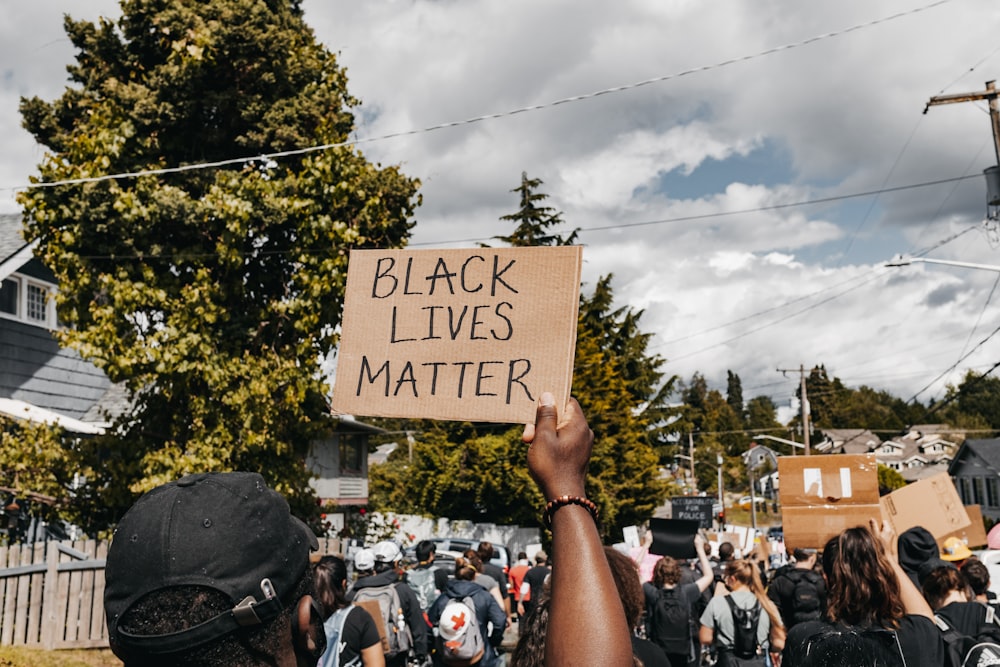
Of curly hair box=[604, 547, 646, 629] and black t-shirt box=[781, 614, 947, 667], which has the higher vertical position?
curly hair box=[604, 547, 646, 629]

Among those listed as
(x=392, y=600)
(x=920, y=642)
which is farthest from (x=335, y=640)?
Answer: (x=920, y=642)

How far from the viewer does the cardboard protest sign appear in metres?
8.80

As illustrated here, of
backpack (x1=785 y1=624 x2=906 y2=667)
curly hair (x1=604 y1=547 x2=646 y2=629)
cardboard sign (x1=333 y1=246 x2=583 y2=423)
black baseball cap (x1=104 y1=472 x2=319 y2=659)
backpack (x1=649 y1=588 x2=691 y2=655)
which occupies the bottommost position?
backpack (x1=649 y1=588 x2=691 y2=655)

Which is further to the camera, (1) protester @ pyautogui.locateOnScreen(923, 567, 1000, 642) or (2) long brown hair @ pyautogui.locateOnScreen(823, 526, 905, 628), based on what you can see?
(1) protester @ pyautogui.locateOnScreen(923, 567, 1000, 642)


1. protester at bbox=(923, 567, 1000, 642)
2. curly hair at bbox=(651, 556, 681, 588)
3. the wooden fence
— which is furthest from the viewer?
the wooden fence

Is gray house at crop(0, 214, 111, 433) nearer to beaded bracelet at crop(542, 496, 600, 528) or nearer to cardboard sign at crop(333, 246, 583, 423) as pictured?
cardboard sign at crop(333, 246, 583, 423)

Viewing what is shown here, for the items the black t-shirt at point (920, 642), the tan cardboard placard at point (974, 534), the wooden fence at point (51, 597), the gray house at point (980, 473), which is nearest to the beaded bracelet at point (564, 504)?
the black t-shirt at point (920, 642)

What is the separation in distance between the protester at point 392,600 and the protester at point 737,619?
2427 millimetres

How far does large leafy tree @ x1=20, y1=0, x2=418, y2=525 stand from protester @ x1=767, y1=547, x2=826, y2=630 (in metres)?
8.38

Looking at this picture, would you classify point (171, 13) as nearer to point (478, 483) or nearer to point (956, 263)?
point (956, 263)

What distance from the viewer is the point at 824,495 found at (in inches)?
272

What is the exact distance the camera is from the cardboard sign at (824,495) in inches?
267

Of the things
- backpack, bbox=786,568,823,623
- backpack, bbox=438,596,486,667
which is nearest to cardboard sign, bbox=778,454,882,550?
backpack, bbox=786,568,823,623

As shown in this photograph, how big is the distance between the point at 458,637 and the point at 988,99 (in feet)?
72.5
